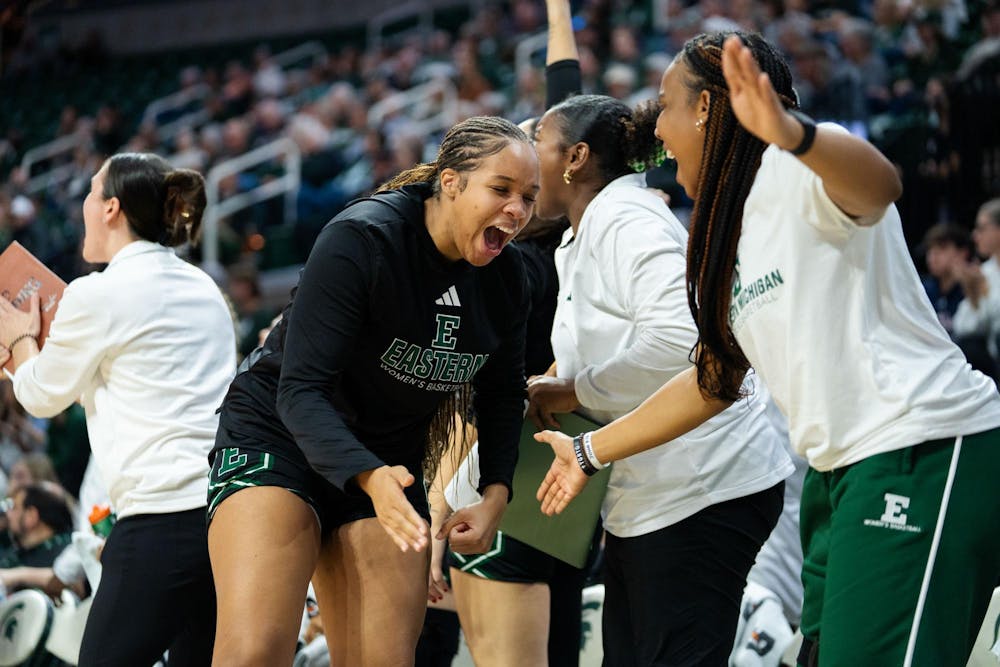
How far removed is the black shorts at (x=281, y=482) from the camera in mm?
2746

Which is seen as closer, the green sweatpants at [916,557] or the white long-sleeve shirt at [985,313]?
the green sweatpants at [916,557]

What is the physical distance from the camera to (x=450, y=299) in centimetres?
281

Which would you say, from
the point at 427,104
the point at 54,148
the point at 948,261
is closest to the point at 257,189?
the point at 427,104

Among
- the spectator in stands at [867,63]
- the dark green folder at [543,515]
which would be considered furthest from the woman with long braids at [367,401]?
the spectator in stands at [867,63]

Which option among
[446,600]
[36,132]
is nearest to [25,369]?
[446,600]

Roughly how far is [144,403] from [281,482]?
0.69 metres

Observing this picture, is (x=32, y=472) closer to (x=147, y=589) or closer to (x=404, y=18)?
(x=147, y=589)

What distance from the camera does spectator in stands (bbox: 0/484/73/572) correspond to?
225 inches

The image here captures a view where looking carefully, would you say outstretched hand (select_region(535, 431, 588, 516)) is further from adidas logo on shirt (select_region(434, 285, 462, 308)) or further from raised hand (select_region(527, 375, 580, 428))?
raised hand (select_region(527, 375, 580, 428))

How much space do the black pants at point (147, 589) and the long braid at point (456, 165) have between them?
2.03 feet

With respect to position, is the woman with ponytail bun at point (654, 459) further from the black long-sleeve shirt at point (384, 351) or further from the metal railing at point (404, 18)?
the metal railing at point (404, 18)

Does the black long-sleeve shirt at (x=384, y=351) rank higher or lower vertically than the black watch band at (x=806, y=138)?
lower

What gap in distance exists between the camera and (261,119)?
1355cm

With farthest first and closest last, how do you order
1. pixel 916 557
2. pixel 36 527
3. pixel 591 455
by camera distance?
pixel 36 527
pixel 591 455
pixel 916 557
